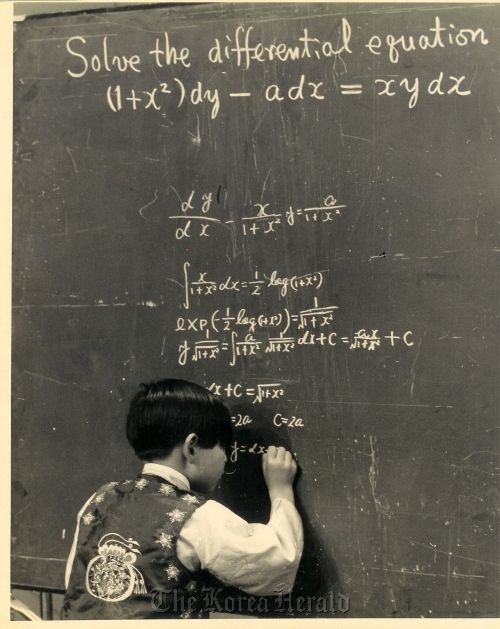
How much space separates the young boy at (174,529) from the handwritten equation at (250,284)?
213 mm

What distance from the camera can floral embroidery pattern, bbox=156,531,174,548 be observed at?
61.1 inches

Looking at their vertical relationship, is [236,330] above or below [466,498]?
above

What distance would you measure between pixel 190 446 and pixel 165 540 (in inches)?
7.9

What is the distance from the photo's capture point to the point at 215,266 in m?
1.72

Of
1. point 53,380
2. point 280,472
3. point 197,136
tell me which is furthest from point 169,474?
point 197,136

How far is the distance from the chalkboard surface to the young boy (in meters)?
0.05

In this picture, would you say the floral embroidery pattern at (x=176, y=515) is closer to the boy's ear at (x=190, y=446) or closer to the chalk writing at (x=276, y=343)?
the boy's ear at (x=190, y=446)

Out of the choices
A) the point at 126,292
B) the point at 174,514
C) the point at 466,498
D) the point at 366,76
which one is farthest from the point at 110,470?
the point at 366,76

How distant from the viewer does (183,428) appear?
1.63 m

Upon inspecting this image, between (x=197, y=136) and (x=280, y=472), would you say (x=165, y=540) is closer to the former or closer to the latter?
(x=280, y=472)

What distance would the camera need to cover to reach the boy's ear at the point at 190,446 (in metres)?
1.62

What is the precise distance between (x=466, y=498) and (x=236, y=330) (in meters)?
0.62

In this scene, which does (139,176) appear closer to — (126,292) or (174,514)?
(126,292)

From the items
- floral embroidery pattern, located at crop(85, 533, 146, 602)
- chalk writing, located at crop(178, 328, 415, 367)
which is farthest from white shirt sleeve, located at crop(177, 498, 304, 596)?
chalk writing, located at crop(178, 328, 415, 367)
